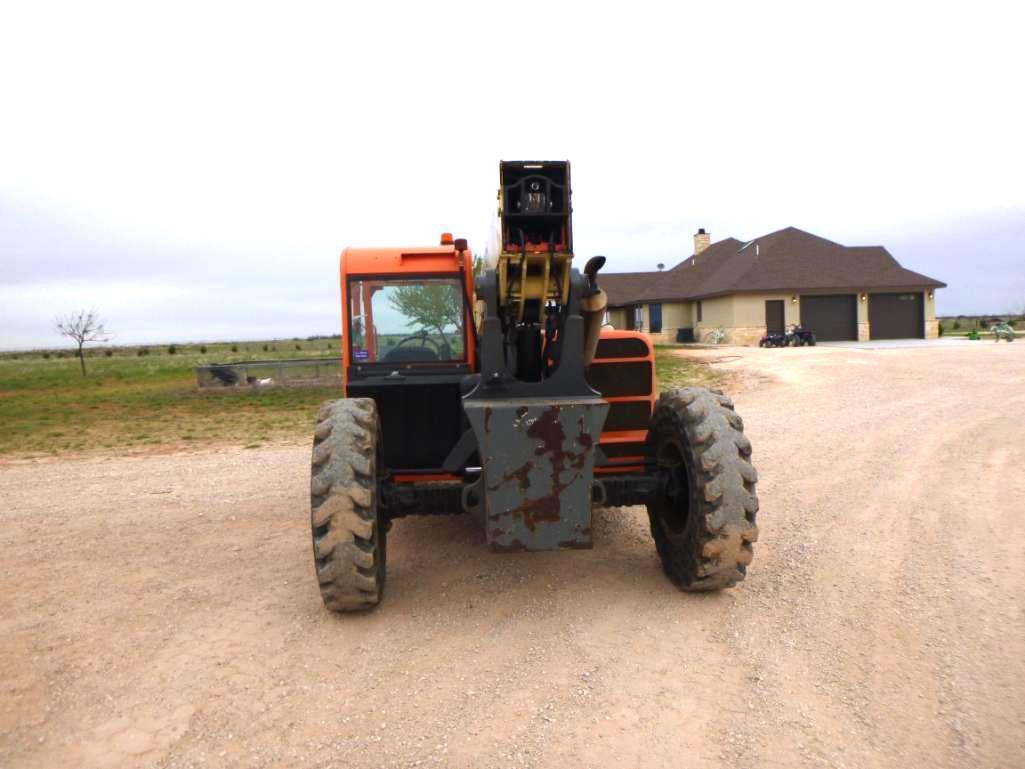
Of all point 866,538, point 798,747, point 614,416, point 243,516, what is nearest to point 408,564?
point 614,416

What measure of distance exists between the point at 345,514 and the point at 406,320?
211cm

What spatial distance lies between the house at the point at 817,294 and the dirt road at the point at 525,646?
25892 millimetres

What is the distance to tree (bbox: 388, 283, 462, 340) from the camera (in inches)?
226

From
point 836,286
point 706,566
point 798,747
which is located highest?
point 836,286

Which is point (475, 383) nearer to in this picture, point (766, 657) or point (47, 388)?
point (766, 657)

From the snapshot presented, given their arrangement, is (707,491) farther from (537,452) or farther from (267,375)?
(267,375)

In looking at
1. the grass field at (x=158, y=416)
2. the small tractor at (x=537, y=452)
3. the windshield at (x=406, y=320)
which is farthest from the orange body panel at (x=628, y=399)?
the grass field at (x=158, y=416)

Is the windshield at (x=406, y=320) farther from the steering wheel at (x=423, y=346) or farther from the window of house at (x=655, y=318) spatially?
the window of house at (x=655, y=318)

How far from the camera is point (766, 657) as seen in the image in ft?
12.8

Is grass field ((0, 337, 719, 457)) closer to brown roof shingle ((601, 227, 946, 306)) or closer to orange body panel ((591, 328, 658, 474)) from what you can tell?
orange body panel ((591, 328, 658, 474))

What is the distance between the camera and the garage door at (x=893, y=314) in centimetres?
3303

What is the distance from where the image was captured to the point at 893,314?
33.2 meters

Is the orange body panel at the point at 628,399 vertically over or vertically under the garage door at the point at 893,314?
under

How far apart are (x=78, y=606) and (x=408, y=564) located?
2.25 metres
